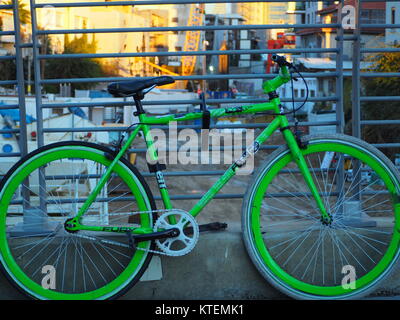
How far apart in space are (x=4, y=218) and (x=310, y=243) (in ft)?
6.28

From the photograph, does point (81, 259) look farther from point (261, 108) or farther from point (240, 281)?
point (261, 108)

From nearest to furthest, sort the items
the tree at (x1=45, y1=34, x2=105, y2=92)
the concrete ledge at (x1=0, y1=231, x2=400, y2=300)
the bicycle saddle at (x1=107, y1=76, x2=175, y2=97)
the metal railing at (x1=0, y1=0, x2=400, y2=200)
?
the bicycle saddle at (x1=107, y1=76, x2=175, y2=97) < the concrete ledge at (x1=0, y1=231, x2=400, y2=300) < the metal railing at (x1=0, y1=0, x2=400, y2=200) < the tree at (x1=45, y1=34, x2=105, y2=92)

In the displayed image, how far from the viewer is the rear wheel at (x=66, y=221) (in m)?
3.76

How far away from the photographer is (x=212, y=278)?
4090 mm

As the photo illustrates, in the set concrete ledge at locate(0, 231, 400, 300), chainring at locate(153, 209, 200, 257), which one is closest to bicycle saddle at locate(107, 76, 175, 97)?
chainring at locate(153, 209, 200, 257)

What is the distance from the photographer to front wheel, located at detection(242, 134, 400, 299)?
3.79m

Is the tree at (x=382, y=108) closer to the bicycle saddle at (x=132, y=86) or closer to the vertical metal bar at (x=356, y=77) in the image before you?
the vertical metal bar at (x=356, y=77)

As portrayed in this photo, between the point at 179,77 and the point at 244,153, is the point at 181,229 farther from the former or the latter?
the point at 179,77

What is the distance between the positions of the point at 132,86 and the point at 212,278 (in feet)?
4.38

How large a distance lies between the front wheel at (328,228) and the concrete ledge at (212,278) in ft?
0.61

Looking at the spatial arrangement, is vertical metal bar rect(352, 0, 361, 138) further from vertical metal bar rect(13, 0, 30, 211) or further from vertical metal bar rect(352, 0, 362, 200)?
vertical metal bar rect(13, 0, 30, 211)

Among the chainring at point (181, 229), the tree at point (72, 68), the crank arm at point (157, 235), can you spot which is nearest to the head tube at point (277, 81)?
the chainring at point (181, 229)

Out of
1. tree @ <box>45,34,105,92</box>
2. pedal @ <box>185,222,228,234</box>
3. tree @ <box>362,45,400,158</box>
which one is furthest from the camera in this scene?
tree @ <box>45,34,105,92</box>
